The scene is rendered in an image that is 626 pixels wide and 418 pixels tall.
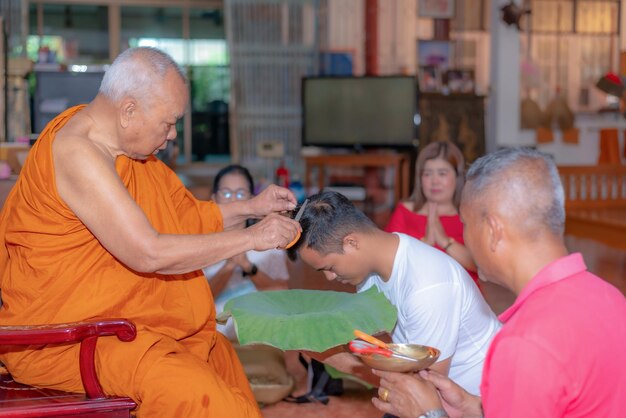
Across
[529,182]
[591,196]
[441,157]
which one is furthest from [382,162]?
[529,182]

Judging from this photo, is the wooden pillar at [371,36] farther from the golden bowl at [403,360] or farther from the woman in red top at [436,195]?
the golden bowl at [403,360]

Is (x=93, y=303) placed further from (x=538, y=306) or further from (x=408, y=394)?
(x=538, y=306)

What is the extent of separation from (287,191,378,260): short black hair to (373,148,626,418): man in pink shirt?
743 millimetres

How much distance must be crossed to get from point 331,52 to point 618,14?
3670 millimetres

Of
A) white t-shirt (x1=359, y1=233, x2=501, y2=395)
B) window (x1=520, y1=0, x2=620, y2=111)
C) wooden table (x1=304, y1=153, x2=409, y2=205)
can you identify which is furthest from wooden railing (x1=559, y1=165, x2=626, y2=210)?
white t-shirt (x1=359, y1=233, x2=501, y2=395)

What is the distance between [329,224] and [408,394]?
606mm

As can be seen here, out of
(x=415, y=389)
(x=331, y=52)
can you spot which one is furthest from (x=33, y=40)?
(x=415, y=389)

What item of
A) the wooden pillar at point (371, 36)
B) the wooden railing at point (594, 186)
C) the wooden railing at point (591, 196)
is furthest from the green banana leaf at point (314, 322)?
the wooden pillar at point (371, 36)

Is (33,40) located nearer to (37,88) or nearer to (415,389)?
(37,88)

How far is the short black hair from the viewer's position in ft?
7.16

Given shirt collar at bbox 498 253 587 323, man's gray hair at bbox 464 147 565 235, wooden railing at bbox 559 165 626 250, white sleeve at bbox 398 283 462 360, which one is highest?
man's gray hair at bbox 464 147 565 235

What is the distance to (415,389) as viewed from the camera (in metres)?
1.74

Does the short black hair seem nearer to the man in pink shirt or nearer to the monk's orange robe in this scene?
the monk's orange robe

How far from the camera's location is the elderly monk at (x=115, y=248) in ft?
6.77
